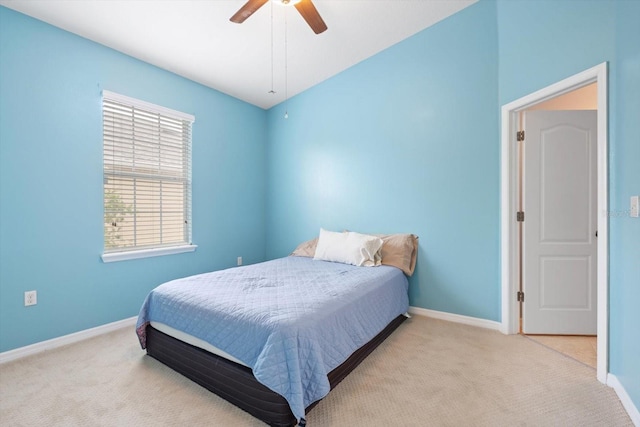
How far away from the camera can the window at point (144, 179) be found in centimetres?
279

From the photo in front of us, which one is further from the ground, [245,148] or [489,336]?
[245,148]

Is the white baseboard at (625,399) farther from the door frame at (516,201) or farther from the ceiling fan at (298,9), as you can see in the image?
the ceiling fan at (298,9)

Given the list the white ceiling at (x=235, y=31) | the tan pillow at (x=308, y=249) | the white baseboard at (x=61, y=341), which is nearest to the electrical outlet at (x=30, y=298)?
the white baseboard at (x=61, y=341)

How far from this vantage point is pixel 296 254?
3.64 meters

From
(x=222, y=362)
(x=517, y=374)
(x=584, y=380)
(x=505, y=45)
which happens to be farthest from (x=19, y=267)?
(x=505, y=45)

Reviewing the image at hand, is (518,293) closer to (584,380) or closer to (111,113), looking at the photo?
(584,380)

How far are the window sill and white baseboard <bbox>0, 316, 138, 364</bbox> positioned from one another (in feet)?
2.03

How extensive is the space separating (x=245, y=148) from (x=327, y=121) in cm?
125

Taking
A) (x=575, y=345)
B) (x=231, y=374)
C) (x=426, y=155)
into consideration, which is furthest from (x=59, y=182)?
(x=575, y=345)

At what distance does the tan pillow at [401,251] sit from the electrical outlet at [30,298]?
3.04 meters

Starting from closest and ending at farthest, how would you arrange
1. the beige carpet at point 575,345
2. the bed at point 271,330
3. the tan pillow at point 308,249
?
the bed at point 271,330 < the beige carpet at point 575,345 < the tan pillow at point 308,249

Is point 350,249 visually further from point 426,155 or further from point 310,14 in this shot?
point 310,14

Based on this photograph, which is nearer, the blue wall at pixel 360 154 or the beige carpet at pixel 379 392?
the beige carpet at pixel 379 392

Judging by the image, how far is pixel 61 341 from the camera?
2422mm
